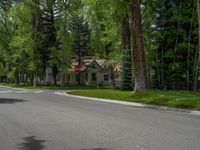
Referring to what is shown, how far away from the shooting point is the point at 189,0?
38625 mm

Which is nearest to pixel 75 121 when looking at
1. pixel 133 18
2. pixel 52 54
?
pixel 133 18

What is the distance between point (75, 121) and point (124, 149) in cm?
555

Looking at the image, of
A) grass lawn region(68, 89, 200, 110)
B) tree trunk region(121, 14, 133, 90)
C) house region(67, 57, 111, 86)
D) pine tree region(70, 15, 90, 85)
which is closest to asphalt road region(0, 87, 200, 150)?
grass lawn region(68, 89, 200, 110)

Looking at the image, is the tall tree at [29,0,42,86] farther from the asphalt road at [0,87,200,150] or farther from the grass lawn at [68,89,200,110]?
the asphalt road at [0,87,200,150]

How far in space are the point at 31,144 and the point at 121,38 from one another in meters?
Answer: 33.0

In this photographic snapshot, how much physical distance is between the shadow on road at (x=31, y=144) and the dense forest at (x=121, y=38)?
46.9 ft

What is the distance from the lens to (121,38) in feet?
139

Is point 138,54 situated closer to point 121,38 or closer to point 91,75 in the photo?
point 121,38

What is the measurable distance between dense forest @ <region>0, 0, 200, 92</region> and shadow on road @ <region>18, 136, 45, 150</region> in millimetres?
14296

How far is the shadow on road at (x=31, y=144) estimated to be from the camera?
9391mm

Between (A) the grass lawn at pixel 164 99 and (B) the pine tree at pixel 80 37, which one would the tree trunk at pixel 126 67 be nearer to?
(A) the grass lawn at pixel 164 99

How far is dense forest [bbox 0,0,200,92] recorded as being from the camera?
29078 mm

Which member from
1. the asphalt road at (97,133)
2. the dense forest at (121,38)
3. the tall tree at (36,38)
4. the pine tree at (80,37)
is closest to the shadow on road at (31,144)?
the asphalt road at (97,133)

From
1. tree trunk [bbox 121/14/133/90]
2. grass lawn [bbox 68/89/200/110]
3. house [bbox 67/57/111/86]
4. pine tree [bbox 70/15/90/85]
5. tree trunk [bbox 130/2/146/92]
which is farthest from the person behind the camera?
house [bbox 67/57/111/86]
